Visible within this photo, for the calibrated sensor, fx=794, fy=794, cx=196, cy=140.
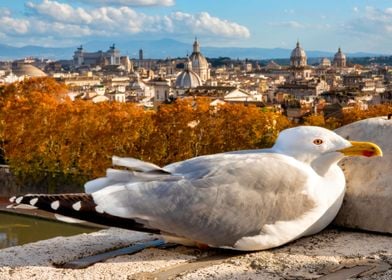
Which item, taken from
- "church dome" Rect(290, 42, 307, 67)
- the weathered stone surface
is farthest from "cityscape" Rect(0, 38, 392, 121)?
the weathered stone surface

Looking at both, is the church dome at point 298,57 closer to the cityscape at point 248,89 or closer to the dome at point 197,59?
the cityscape at point 248,89

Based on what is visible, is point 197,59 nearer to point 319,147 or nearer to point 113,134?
point 113,134

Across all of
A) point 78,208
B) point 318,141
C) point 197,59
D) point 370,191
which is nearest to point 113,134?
point 370,191

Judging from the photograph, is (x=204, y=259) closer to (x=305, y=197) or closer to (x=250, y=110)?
(x=305, y=197)

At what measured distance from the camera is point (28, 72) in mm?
125625

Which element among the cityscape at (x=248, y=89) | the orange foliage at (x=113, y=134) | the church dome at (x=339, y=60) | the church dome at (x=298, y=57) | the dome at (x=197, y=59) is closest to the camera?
the orange foliage at (x=113, y=134)

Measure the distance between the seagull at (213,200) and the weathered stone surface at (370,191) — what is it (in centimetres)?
47

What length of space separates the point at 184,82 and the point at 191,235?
8841 cm

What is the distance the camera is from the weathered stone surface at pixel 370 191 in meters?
5.71

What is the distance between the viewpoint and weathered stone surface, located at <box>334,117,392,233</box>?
571 centimetres

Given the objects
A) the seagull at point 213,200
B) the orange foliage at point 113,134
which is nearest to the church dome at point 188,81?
the orange foliage at point 113,134

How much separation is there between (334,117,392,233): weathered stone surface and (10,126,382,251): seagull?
0.47 metres

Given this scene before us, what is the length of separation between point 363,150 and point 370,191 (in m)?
0.42

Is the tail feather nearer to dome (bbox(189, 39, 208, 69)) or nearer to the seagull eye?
the seagull eye
